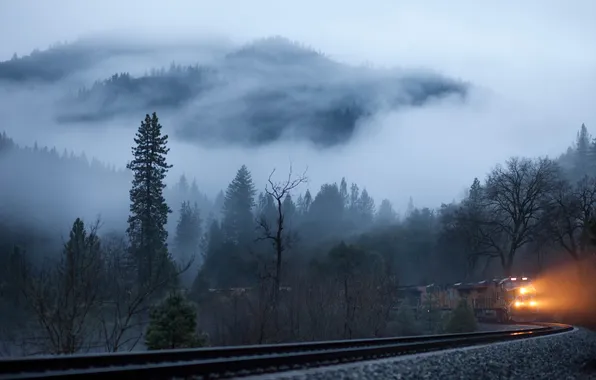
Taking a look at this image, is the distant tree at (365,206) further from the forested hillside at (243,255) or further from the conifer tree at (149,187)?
the conifer tree at (149,187)

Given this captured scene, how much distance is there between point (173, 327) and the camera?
24.1 m

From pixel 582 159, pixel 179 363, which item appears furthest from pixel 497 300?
pixel 582 159

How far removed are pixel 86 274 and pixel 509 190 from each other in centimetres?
5173

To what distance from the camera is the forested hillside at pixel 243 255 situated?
23.4m

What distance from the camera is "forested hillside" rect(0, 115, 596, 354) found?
923 inches

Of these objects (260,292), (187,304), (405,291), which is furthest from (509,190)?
(187,304)

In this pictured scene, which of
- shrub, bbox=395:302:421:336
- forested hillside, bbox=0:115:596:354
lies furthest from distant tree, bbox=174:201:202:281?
shrub, bbox=395:302:421:336

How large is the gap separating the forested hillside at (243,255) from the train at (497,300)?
5584mm

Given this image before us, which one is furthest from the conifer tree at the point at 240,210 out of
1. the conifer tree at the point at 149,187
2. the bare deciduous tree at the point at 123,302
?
the bare deciduous tree at the point at 123,302

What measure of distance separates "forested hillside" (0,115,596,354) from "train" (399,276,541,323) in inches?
220

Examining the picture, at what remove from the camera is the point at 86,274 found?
23125 millimetres

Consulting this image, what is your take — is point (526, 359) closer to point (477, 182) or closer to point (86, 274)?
point (86, 274)

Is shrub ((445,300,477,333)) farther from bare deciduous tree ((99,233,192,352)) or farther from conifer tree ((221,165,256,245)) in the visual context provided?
conifer tree ((221,165,256,245))

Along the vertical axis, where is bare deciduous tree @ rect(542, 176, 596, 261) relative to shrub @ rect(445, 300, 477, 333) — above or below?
above
